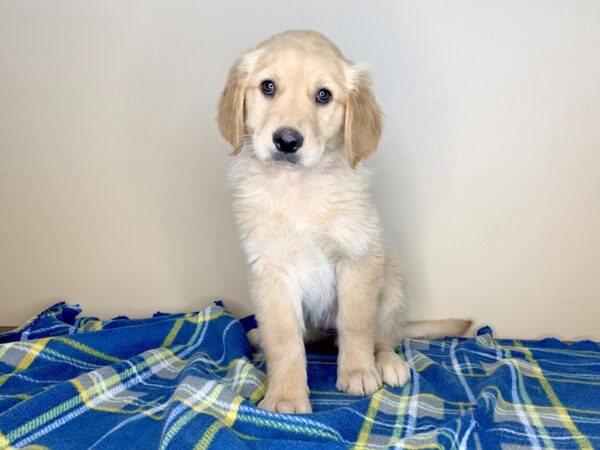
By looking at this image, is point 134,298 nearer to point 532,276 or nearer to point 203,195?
point 203,195

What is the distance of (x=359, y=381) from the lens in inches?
79.7

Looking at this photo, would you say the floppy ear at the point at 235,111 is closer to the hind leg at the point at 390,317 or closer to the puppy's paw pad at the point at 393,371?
the hind leg at the point at 390,317

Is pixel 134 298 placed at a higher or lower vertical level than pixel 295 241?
lower

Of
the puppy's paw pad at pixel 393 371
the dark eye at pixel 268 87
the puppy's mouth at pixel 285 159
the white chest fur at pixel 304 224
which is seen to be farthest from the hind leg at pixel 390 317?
the dark eye at pixel 268 87

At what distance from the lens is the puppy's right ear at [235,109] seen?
2.14 metres

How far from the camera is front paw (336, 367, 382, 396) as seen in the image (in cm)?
202

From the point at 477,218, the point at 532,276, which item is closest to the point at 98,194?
the point at 477,218

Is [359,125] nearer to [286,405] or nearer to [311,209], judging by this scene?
[311,209]

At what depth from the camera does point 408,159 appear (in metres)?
2.91

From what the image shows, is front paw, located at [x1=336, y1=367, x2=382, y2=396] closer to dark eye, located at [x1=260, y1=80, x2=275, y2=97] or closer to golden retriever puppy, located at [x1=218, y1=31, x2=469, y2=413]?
golden retriever puppy, located at [x1=218, y1=31, x2=469, y2=413]

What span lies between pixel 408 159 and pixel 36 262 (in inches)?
78.8

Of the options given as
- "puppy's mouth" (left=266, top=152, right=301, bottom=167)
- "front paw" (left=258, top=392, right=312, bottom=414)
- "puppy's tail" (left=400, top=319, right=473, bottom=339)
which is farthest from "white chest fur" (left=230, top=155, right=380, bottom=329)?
"puppy's tail" (left=400, top=319, right=473, bottom=339)

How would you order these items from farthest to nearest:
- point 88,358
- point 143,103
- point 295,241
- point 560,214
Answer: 1. point 143,103
2. point 560,214
3. point 88,358
4. point 295,241

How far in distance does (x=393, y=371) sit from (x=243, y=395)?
0.53m
